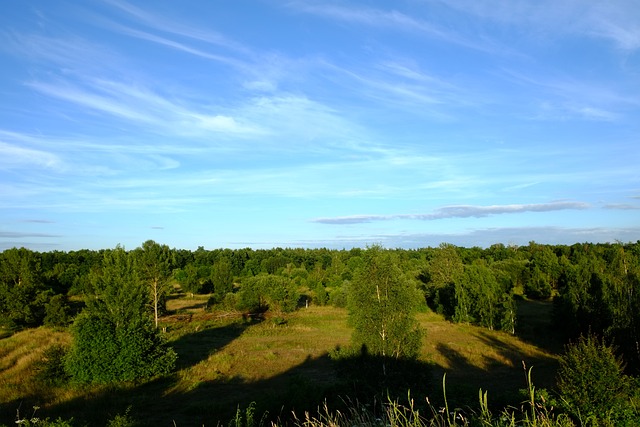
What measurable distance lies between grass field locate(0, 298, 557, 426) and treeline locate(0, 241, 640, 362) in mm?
2827

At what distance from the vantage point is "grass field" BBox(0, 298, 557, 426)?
713 inches

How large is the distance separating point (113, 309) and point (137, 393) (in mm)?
4979

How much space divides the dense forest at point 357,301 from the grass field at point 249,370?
1.81 m

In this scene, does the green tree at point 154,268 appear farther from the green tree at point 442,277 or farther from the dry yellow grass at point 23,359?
the green tree at point 442,277

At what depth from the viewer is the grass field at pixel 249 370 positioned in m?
18.1

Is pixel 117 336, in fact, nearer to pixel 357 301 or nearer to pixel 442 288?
pixel 357 301

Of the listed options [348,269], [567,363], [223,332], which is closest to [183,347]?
[223,332]

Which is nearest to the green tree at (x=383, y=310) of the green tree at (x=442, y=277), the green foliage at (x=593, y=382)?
the green foliage at (x=593, y=382)

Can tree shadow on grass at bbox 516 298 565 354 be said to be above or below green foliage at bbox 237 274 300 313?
below

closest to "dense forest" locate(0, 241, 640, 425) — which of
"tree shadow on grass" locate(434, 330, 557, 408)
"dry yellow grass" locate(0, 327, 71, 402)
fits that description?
"dry yellow grass" locate(0, 327, 71, 402)

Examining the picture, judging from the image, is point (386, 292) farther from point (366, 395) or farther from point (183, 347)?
point (183, 347)

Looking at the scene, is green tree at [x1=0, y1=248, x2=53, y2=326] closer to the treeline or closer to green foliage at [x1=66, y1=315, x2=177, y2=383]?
the treeline

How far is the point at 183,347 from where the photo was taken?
35.0 metres

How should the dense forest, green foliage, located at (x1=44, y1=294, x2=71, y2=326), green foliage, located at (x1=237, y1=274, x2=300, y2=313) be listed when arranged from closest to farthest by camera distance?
the dense forest, green foliage, located at (x1=44, y1=294, x2=71, y2=326), green foliage, located at (x1=237, y1=274, x2=300, y2=313)
